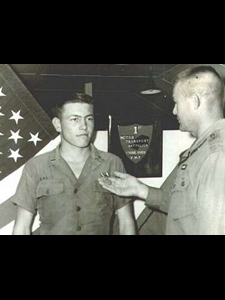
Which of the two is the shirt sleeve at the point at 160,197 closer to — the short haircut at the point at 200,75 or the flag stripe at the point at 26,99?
the short haircut at the point at 200,75

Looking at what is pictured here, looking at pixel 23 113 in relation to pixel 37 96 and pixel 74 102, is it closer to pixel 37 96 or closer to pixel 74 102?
pixel 37 96

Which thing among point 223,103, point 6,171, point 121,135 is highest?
point 223,103

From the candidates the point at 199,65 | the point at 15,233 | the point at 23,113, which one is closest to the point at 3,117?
the point at 23,113

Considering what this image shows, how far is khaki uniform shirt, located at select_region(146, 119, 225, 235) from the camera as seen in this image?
8.38 feet

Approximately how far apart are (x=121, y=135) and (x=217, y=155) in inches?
20.2

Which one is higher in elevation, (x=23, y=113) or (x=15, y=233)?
(x=23, y=113)

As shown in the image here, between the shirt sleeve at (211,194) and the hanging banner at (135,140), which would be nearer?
the shirt sleeve at (211,194)

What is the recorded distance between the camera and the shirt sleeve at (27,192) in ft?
8.51

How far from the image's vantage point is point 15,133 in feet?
8.54

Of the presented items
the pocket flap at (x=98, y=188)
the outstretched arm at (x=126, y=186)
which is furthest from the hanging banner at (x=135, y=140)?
the pocket flap at (x=98, y=188)

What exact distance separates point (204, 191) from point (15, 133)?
40.3 inches

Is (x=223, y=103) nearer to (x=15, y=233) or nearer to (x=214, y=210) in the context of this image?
(x=214, y=210)
